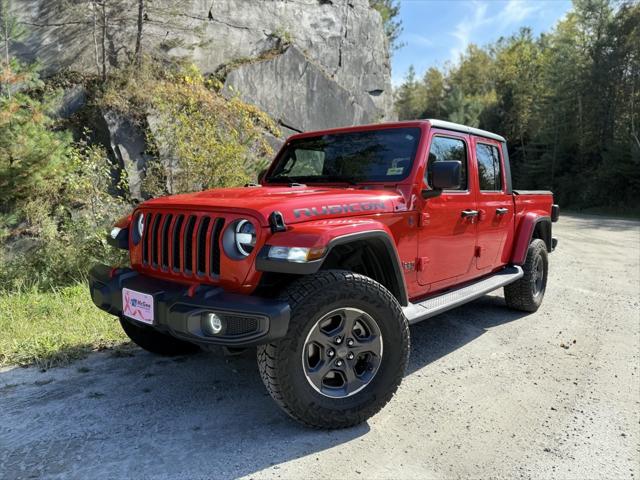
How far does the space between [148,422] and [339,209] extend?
170 cm

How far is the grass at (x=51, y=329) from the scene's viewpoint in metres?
3.69

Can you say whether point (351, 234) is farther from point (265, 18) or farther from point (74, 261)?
point (265, 18)

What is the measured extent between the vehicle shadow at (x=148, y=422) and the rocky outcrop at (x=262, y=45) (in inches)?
276

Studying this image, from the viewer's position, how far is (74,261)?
245 inches

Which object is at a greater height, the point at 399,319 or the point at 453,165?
the point at 453,165

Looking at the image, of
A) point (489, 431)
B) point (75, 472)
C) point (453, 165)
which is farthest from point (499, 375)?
point (75, 472)

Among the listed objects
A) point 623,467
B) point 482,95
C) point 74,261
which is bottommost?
point 623,467

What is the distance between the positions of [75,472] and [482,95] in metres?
54.2

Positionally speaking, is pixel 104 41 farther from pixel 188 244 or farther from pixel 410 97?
pixel 410 97

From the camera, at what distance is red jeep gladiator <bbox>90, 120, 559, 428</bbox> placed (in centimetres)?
248

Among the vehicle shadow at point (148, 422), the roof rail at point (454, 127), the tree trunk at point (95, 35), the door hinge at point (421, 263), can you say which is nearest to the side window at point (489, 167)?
the roof rail at point (454, 127)

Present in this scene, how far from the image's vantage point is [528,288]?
200 inches

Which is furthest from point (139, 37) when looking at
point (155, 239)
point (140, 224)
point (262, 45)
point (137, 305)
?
point (137, 305)

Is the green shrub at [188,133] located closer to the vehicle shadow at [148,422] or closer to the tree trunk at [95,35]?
the tree trunk at [95,35]
